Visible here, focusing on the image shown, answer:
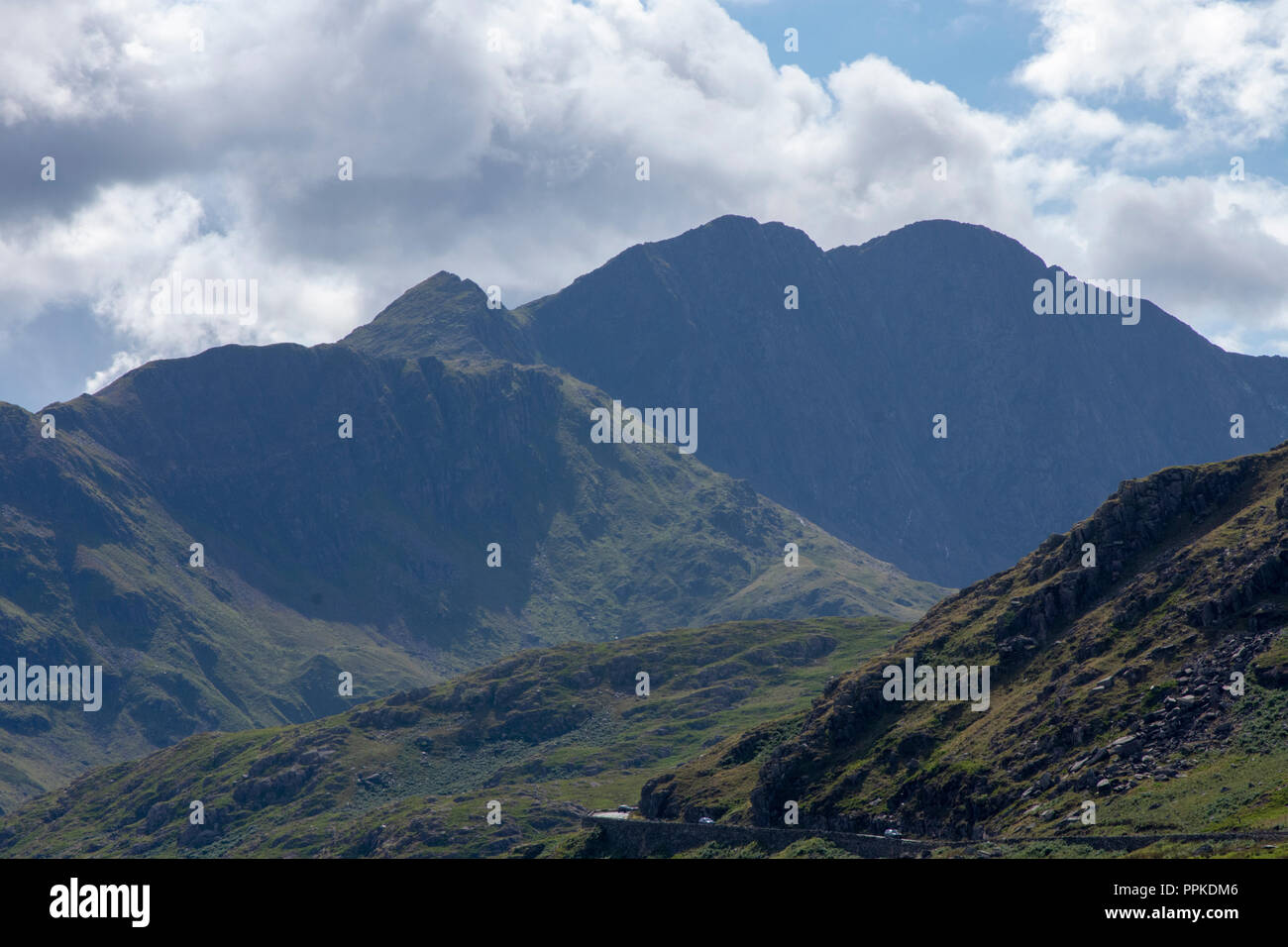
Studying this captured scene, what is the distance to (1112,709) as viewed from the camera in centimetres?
15712

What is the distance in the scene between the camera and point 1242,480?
18575 cm

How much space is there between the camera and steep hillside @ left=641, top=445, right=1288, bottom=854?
449ft

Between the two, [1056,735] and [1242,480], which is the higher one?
[1242,480]

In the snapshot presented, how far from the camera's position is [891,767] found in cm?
17412

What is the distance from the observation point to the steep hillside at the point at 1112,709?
137m

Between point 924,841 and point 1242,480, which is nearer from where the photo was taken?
point 924,841
